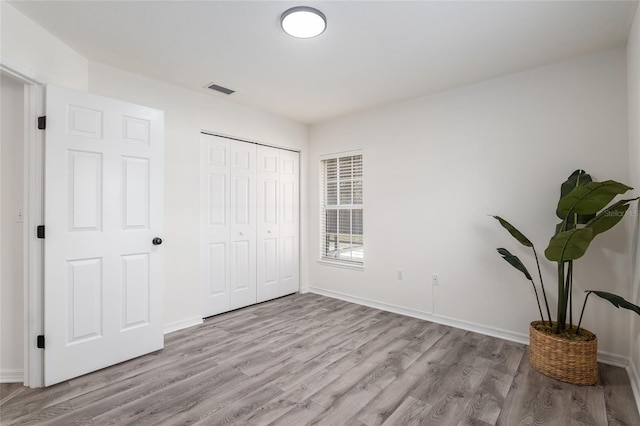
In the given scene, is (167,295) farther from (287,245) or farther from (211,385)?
(287,245)

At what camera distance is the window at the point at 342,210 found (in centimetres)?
423

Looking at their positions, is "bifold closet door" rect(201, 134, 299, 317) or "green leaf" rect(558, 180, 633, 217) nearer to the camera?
"green leaf" rect(558, 180, 633, 217)

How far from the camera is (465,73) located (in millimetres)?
2932

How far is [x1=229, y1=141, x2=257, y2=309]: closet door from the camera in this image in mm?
3815

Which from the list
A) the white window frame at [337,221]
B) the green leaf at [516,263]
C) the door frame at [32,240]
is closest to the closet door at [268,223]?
the white window frame at [337,221]

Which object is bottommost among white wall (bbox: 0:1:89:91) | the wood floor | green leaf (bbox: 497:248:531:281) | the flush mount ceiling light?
the wood floor

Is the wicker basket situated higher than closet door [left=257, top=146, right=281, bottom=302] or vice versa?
closet door [left=257, top=146, right=281, bottom=302]

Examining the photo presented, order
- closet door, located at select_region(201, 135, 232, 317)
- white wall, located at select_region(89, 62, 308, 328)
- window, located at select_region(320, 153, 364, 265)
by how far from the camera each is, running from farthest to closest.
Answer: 1. window, located at select_region(320, 153, 364, 265)
2. closet door, located at select_region(201, 135, 232, 317)
3. white wall, located at select_region(89, 62, 308, 328)

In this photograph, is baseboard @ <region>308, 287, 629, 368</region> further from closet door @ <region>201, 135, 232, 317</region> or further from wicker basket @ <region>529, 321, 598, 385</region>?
closet door @ <region>201, 135, 232, 317</region>

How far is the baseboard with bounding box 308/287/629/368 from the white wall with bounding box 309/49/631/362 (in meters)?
0.04

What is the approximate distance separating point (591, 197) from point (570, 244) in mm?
353

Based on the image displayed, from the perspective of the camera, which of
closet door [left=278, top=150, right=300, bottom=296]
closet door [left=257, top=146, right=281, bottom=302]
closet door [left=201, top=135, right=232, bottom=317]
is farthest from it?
closet door [left=278, top=150, right=300, bottom=296]

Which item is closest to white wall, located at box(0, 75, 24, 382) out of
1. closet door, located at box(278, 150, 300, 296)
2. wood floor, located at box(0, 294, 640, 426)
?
wood floor, located at box(0, 294, 640, 426)

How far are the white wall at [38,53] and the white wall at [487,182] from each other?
9.90ft
